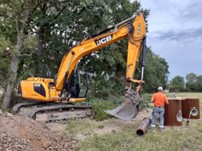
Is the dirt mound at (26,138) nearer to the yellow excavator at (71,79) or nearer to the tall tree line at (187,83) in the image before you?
the yellow excavator at (71,79)

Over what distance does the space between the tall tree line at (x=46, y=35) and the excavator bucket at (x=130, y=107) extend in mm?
5859

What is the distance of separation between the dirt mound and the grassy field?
47 centimetres

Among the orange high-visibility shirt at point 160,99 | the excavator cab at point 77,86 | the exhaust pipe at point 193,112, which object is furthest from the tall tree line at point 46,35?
the exhaust pipe at point 193,112

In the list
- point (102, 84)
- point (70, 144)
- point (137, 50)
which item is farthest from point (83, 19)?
point (70, 144)

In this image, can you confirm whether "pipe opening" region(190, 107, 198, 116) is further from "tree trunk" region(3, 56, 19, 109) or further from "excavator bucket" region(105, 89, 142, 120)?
"tree trunk" region(3, 56, 19, 109)

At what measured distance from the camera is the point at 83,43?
12719 millimetres

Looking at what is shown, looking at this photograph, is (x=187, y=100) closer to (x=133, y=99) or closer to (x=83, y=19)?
(x=133, y=99)

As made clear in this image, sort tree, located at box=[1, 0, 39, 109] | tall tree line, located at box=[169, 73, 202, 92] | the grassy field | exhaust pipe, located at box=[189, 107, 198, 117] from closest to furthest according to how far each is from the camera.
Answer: the grassy field → exhaust pipe, located at box=[189, 107, 198, 117] → tree, located at box=[1, 0, 39, 109] → tall tree line, located at box=[169, 73, 202, 92]

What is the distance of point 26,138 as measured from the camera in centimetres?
783

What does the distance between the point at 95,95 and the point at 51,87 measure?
7.52 meters

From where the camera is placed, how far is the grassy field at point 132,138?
8.16 metres

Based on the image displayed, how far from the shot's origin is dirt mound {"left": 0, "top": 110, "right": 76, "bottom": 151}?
A: 727 centimetres

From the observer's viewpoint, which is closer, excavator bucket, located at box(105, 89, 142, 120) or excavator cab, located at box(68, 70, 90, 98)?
excavator bucket, located at box(105, 89, 142, 120)

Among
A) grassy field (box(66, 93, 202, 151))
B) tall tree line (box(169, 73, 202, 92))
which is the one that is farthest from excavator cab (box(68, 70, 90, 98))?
tall tree line (box(169, 73, 202, 92))
